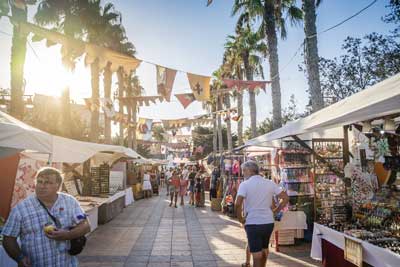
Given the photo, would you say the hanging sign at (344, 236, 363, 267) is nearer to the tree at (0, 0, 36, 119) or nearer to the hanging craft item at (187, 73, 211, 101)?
the hanging craft item at (187, 73, 211, 101)

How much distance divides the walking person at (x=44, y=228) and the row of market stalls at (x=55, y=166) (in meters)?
1.65

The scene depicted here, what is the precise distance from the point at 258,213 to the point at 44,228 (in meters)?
2.76

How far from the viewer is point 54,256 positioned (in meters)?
2.60

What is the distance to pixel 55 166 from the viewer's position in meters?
9.66

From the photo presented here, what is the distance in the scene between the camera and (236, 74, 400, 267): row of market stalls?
3.97 meters

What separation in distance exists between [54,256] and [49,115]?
64.7ft

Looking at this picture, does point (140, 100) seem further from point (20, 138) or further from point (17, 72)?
point (20, 138)

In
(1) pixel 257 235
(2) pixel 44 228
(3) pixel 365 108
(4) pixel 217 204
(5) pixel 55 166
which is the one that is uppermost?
(3) pixel 365 108

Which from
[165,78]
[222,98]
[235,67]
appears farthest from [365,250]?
[222,98]

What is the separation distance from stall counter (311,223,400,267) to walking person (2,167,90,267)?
3.15 m

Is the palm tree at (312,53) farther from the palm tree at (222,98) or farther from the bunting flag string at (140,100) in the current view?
the palm tree at (222,98)

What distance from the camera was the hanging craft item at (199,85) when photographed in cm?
1184

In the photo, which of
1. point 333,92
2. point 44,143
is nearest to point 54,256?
point 44,143

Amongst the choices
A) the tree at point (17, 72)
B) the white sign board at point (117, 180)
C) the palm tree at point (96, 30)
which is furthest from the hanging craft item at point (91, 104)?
the tree at point (17, 72)
